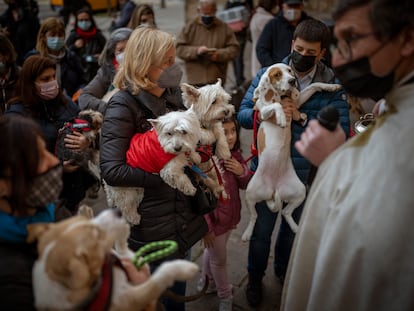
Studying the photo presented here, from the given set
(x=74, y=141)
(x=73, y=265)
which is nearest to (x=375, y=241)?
(x=73, y=265)

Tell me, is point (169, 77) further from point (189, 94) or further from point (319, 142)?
point (319, 142)

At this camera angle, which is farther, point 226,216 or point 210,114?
point 226,216

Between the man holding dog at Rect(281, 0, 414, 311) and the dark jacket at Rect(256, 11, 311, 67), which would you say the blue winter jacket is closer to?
the man holding dog at Rect(281, 0, 414, 311)

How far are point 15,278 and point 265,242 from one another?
7.01 feet

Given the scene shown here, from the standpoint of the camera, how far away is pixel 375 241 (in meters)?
1.54

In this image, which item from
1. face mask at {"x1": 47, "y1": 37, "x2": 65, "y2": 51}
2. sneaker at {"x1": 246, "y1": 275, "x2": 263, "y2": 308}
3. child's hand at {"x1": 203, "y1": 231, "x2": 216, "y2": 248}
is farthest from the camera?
face mask at {"x1": 47, "y1": 37, "x2": 65, "y2": 51}

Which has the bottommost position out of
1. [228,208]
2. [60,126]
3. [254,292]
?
[254,292]

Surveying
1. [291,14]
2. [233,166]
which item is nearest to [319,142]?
[233,166]

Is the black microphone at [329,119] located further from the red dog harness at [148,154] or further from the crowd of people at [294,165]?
the red dog harness at [148,154]

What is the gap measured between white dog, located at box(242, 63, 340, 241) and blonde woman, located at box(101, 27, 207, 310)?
55 centimetres

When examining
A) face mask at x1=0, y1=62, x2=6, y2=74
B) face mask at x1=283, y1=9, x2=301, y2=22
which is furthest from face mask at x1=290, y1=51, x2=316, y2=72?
face mask at x1=0, y1=62, x2=6, y2=74

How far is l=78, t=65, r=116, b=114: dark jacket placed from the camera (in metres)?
3.75

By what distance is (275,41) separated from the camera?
5.12 meters

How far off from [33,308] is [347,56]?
1589mm
